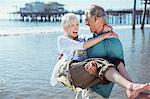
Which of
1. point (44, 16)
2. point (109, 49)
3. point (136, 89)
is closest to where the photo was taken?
point (136, 89)

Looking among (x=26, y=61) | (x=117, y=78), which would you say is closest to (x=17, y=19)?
(x=26, y=61)

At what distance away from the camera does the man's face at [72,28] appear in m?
5.75

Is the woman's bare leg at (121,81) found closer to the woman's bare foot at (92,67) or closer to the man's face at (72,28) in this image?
the woman's bare foot at (92,67)

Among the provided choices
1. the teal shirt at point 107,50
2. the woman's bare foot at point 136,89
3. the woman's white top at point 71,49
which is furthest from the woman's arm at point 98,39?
the woman's bare foot at point 136,89

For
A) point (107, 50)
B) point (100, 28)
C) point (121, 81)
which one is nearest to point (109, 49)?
point (107, 50)

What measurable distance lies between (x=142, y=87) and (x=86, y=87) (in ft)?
3.87

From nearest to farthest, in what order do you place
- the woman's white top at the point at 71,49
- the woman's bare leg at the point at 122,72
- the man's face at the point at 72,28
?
1. the woman's bare leg at the point at 122,72
2. the woman's white top at the point at 71,49
3. the man's face at the point at 72,28

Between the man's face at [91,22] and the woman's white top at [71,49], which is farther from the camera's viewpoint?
the woman's white top at [71,49]

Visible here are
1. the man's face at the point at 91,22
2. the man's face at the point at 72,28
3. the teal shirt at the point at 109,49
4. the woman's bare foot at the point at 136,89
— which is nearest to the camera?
the woman's bare foot at the point at 136,89

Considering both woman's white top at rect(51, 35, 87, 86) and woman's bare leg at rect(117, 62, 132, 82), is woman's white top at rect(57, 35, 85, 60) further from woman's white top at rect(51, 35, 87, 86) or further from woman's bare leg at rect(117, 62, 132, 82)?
woman's bare leg at rect(117, 62, 132, 82)

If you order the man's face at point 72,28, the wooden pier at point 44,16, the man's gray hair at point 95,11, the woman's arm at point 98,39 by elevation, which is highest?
the man's gray hair at point 95,11

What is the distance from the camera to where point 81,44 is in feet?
18.5

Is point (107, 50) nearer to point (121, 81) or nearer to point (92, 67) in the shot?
point (92, 67)

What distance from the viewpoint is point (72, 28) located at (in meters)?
5.76
